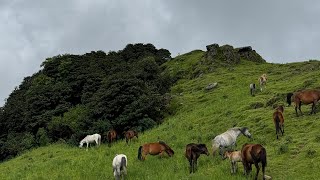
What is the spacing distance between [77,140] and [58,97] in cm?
1652

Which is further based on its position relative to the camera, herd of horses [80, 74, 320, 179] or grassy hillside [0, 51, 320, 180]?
grassy hillside [0, 51, 320, 180]

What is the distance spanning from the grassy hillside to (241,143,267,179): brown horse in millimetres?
666

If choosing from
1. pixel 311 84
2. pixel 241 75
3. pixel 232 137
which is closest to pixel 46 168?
pixel 232 137

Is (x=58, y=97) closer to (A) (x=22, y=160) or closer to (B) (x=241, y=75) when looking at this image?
(A) (x=22, y=160)

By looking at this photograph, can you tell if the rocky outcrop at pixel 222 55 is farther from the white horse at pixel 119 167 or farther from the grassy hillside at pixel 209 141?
the white horse at pixel 119 167

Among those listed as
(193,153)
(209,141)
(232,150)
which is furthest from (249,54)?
(193,153)

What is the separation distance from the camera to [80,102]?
65.6 m

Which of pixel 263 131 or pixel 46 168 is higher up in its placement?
pixel 263 131

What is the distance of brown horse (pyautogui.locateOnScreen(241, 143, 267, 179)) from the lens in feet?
63.2

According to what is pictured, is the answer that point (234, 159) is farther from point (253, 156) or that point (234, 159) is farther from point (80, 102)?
point (80, 102)

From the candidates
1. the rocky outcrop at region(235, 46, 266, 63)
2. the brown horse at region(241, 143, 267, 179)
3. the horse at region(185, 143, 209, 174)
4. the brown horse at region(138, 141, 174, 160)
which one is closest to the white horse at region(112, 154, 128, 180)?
the brown horse at region(138, 141, 174, 160)

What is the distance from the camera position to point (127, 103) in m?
49.5

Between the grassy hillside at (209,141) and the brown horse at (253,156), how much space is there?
26.2 inches

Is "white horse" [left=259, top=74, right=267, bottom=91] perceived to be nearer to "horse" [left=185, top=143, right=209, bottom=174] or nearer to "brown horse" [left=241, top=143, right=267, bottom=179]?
"horse" [left=185, top=143, right=209, bottom=174]
